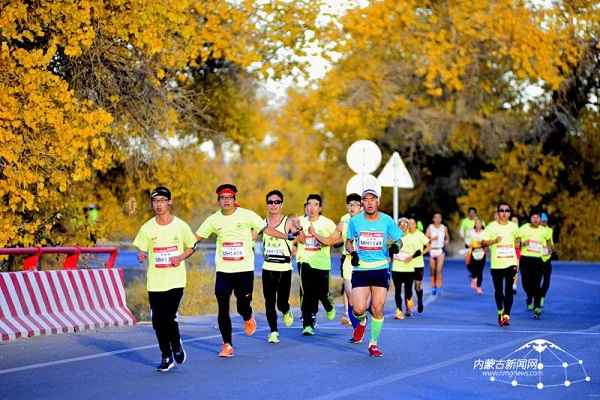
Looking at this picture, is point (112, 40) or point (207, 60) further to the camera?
point (207, 60)

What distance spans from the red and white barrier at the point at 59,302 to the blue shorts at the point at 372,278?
4.31 meters

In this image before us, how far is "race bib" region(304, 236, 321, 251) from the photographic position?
53.2 feet

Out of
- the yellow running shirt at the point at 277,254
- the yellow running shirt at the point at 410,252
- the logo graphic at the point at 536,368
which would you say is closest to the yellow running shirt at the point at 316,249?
the yellow running shirt at the point at 277,254

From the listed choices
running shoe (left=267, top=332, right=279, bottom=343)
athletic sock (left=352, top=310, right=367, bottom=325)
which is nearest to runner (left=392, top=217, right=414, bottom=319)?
running shoe (left=267, top=332, right=279, bottom=343)

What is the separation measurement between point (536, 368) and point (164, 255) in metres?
3.80

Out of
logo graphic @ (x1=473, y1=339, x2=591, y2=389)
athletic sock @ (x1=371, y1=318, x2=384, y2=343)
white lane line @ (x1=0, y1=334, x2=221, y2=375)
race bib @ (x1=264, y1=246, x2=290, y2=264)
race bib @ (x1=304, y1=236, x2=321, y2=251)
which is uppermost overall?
race bib @ (x1=304, y1=236, x2=321, y2=251)

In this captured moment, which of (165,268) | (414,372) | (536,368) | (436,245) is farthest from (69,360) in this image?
(436,245)

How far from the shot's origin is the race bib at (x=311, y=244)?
16223 millimetres

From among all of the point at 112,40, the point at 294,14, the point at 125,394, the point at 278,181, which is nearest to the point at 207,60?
the point at 294,14

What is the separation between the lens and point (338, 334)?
16.1m

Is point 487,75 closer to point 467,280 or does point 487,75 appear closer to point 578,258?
point 578,258

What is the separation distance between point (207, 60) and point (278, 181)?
113 ft

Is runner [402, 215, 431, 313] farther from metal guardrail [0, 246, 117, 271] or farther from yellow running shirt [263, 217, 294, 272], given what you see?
metal guardrail [0, 246, 117, 271]

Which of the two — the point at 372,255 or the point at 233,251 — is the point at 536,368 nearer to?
the point at 372,255
